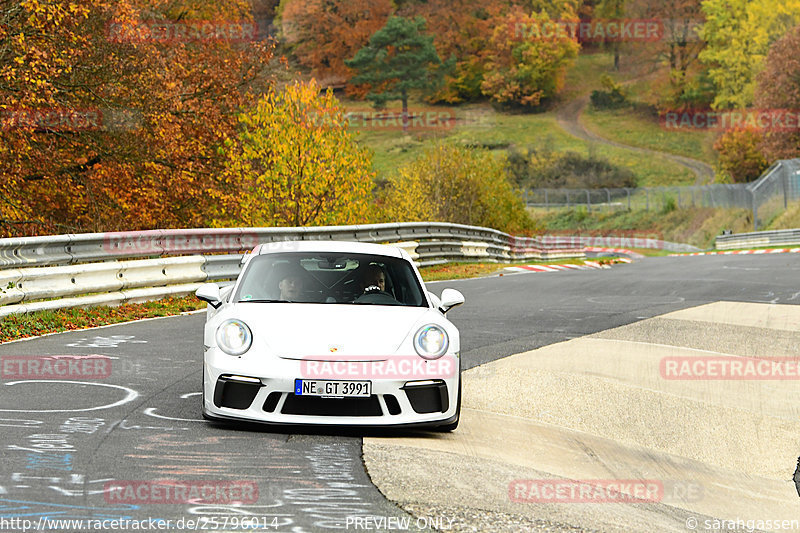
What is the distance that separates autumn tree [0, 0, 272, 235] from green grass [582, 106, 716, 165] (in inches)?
3551

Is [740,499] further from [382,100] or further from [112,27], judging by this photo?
[382,100]

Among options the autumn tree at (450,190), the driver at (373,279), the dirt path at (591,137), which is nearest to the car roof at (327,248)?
the driver at (373,279)

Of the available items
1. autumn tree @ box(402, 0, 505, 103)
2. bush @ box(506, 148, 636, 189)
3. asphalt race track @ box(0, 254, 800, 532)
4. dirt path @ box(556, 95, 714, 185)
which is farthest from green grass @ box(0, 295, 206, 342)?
autumn tree @ box(402, 0, 505, 103)

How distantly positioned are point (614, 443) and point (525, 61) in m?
132

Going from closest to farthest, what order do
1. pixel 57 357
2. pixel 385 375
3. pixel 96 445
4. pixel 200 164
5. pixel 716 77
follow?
pixel 96 445
pixel 385 375
pixel 57 357
pixel 200 164
pixel 716 77

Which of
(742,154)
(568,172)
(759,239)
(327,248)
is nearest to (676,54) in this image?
(568,172)

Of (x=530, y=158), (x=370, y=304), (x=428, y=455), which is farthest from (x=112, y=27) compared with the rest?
(x=530, y=158)

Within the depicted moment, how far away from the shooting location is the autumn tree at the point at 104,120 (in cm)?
2130

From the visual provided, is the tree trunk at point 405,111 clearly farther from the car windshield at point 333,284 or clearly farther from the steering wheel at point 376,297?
the steering wheel at point 376,297

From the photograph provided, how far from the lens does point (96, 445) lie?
6180 mm

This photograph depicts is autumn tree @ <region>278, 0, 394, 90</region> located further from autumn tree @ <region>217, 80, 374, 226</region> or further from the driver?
the driver

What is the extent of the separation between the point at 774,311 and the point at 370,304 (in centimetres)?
961

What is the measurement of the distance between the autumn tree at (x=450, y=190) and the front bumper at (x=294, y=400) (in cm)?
2929

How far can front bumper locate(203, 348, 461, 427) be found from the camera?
6.64 m
